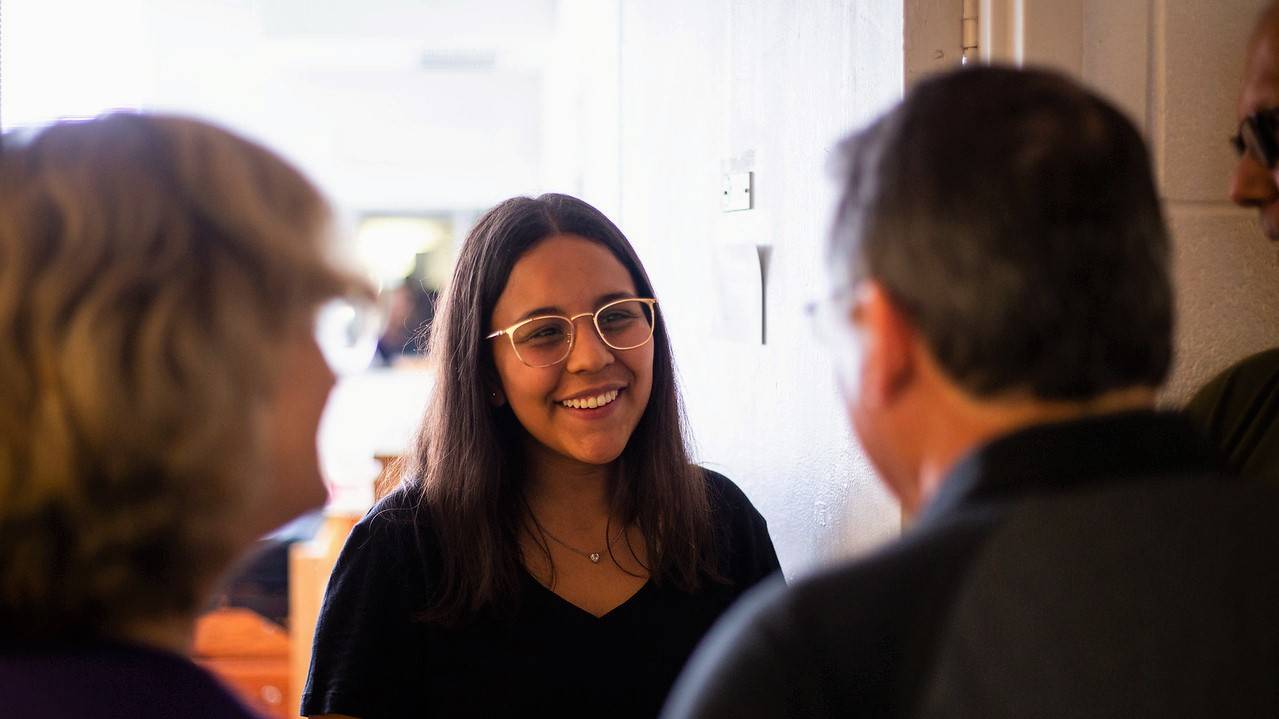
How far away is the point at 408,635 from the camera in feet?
5.36

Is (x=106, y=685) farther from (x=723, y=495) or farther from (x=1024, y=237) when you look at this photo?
(x=723, y=495)

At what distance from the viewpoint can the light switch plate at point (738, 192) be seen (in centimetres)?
222

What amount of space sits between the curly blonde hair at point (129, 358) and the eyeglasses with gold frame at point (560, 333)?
1.00 meters

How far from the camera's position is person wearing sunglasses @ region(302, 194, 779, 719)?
5.32 ft

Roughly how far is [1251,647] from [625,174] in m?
2.94

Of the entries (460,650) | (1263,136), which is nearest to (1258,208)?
(1263,136)

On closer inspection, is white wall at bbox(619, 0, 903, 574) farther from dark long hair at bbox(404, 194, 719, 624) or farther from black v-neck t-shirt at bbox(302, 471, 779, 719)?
black v-neck t-shirt at bbox(302, 471, 779, 719)

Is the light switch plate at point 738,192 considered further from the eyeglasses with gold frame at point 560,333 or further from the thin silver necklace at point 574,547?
the thin silver necklace at point 574,547

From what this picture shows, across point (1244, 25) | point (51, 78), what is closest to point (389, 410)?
point (51, 78)

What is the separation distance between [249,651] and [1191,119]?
3382 mm

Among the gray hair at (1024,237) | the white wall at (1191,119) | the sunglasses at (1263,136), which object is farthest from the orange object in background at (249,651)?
the gray hair at (1024,237)

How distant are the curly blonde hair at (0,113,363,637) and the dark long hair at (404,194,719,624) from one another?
930 millimetres

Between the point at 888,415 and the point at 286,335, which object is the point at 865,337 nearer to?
the point at 888,415

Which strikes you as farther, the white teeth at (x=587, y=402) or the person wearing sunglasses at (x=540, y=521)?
the white teeth at (x=587, y=402)
